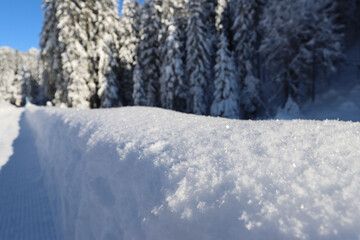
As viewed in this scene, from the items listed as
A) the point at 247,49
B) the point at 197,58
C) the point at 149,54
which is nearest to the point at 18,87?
the point at 149,54

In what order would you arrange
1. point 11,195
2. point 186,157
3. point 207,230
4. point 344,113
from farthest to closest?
point 344,113, point 11,195, point 186,157, point 207,230

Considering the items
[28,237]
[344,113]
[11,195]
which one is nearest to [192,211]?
[28,237]

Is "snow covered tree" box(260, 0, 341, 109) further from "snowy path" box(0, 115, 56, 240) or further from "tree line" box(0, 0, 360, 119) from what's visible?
"snowy path" box(0, 115, 56, 240)

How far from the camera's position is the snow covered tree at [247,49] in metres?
22.5

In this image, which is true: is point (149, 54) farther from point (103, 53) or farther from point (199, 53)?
point (199, 53)

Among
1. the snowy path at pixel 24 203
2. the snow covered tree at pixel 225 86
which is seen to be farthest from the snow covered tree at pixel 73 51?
the snowy path at pixel 24 203

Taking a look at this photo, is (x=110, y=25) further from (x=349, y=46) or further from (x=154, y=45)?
(x=349, y=46)

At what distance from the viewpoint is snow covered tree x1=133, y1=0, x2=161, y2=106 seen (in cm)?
2547

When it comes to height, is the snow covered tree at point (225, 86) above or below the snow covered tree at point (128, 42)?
below

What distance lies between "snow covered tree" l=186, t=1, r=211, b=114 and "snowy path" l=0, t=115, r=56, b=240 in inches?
632

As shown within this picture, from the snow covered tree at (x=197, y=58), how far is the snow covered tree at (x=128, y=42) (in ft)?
27.2

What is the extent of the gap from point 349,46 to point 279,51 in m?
15.2

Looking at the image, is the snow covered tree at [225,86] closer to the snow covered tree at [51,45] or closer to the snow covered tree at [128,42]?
the snow covered tree at [128,42]

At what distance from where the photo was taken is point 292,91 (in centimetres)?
1955
